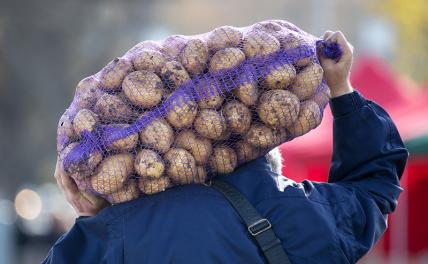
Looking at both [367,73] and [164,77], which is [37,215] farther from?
[164,77]

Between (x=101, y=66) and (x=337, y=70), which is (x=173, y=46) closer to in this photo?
(x=337, y=70)

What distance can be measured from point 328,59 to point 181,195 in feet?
2.26

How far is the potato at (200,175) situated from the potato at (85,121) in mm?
324

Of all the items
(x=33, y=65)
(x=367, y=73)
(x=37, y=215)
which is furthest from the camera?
(x=33, y=65)

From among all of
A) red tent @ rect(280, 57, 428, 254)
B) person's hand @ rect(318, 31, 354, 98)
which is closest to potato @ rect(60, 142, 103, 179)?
person's hand @ rect(318, 31, 354, 98)

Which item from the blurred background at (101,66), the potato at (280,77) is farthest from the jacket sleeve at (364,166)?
the blurred background at (101,66)

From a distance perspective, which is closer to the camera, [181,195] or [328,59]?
[181,195]

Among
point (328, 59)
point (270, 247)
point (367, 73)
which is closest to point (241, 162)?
point (270, 247)

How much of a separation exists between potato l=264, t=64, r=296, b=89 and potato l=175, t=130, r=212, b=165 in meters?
0.26

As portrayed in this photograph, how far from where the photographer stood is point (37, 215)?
56.9 feet

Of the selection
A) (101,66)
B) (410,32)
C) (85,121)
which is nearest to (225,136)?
(85,121)

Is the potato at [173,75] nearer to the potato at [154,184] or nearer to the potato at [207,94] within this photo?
the potato at [207,94]

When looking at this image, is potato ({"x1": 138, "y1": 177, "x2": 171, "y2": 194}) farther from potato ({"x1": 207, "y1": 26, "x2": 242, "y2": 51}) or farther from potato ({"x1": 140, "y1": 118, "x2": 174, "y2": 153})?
potato ({"x1": 207, "y1": 26, "x2": 242, "y2": 51})

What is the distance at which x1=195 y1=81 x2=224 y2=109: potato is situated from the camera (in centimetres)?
229
